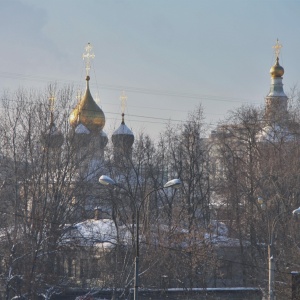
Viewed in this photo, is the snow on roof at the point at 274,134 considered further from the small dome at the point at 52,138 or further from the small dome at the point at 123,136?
the small dome at the point at 52,138

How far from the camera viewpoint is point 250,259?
37.2 m

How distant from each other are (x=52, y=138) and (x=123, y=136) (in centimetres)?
2009

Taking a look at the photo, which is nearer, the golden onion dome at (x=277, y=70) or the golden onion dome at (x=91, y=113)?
the golden onion dome at (x=91, y=113)

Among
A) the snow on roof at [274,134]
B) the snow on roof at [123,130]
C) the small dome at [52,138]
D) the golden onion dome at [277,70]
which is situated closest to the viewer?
the small dome at [52,138]

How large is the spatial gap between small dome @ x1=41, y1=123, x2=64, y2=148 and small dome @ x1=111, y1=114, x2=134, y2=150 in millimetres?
15779

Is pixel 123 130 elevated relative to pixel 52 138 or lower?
elevated

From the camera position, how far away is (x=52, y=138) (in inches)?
1278

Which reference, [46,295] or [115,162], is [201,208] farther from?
[46,295]

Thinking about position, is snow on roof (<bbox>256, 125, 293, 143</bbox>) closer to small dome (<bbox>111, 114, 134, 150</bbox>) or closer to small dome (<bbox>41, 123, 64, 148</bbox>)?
small dome (<bbox>111, 114, 134, 150</bbox>)

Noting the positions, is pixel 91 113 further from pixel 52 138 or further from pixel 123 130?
pixel 52 138

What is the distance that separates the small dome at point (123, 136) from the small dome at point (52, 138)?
15.8 m

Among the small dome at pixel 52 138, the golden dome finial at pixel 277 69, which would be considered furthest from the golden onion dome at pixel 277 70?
the small dome at pixel 52 138

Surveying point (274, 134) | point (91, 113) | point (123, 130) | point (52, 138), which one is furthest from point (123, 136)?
point (52, 138)

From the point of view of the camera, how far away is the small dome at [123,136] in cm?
4976
